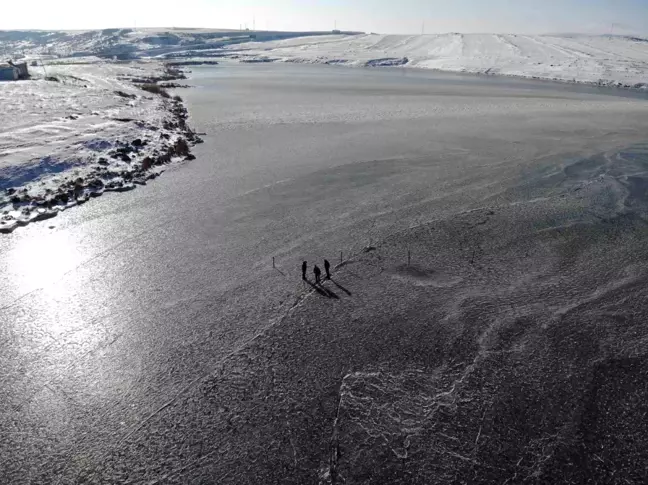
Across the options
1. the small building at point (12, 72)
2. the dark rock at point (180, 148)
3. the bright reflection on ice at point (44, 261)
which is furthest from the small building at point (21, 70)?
the bright reflection on ice at point (44, 261)

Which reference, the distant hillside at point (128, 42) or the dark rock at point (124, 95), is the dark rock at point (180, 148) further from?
the distant hillside at point (128, 42)

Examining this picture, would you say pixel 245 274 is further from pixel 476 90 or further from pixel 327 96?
pixel 476 90

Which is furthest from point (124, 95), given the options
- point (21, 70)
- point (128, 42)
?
point (128, 42)

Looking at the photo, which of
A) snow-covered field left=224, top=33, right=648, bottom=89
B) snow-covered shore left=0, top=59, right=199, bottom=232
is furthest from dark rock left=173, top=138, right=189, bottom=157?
snow-covered field left=224, top=33, right=648, bottom=89

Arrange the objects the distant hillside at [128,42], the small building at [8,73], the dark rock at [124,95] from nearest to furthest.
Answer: the dark rock at [124,95] < the small building at [8,73] < the distant hillside at [128,42]

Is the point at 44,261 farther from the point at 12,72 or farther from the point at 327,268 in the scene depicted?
the point at 12,72

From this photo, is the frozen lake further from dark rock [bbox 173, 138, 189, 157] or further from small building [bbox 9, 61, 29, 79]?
small building [bbox 9, 61, 29, 79]
